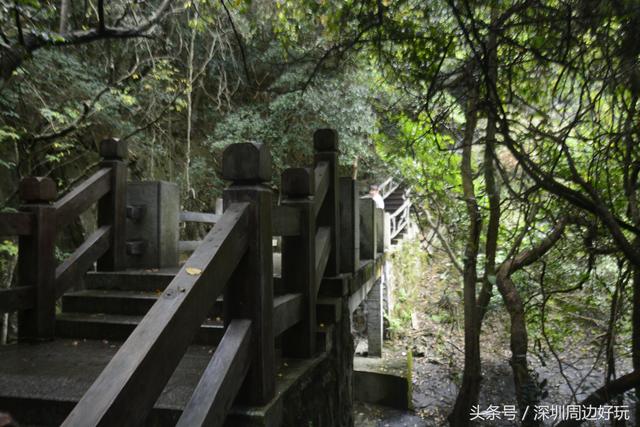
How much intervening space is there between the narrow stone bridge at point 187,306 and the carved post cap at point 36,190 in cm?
1

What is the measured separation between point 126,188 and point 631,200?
4.20m

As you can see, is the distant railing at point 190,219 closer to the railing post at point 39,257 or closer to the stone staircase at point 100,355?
the stone staircase at point 100,355

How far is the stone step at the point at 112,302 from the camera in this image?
3.29 m

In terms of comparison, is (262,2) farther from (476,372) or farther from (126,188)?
(476,372)

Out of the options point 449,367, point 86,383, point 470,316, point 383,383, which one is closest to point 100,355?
point 86,383

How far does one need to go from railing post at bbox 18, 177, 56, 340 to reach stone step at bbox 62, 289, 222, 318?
1.10 feet

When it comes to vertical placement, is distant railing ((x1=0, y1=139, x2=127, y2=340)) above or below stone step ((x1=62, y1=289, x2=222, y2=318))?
above

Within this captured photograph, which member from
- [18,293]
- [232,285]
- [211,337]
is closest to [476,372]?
[211,337]

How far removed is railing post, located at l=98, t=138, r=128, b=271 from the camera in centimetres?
379

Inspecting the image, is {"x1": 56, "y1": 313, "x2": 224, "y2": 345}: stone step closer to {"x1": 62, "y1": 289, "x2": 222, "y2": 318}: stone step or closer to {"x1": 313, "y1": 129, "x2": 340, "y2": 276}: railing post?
{"x1": 62, "y1": 289, "x2": 222, "y2": 318}: stone step

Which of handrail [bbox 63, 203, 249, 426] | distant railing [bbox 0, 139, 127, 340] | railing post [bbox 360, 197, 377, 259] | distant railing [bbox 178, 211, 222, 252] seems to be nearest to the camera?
handrail [bbox 63, 203, 249, 426]

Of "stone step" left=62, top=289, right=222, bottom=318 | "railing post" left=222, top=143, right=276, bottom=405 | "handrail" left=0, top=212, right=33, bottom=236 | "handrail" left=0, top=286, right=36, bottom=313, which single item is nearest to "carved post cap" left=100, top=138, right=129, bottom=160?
"handrail" left=0, top=212, right=33, bottom=236

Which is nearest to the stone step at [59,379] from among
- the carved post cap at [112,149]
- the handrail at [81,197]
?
the handrail at [81,197]

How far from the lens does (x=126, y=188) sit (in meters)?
3.94
